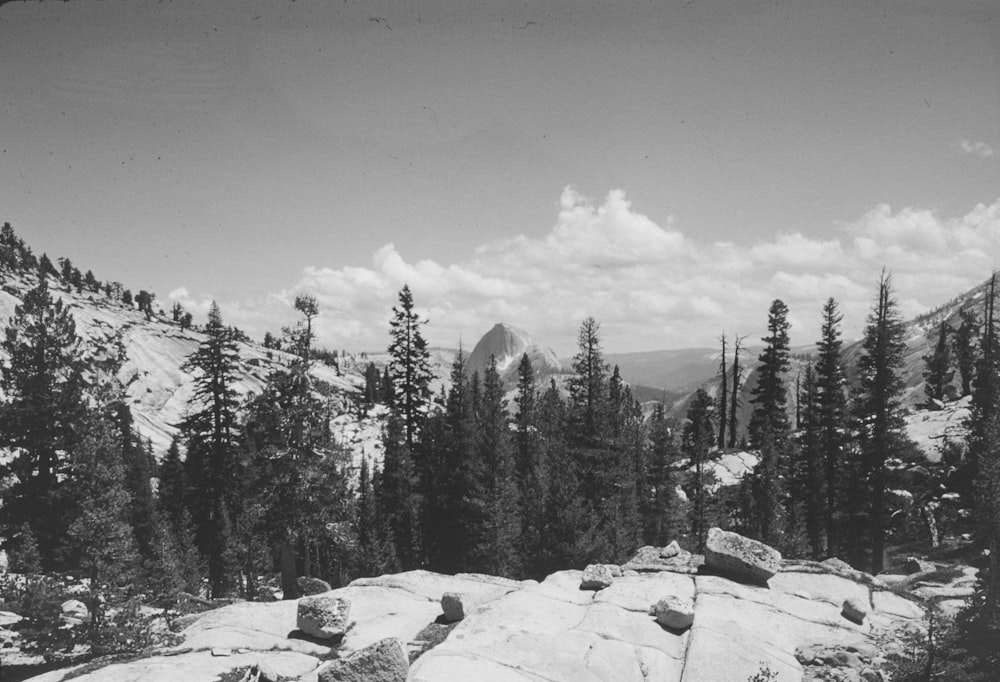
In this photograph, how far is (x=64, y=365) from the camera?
24562 mm

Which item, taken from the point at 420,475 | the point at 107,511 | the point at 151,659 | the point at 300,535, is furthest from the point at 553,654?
the point at 420,475

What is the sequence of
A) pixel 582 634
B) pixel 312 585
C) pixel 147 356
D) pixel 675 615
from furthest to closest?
pixel 147 356
pixel 312 585
pixel 675 615
pixel 582 634

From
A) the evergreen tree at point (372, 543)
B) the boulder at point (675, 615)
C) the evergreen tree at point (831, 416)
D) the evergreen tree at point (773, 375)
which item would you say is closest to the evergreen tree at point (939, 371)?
the evergreen tree at point (773, 375)

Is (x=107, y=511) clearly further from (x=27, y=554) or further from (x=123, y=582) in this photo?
(x=27, y=554)

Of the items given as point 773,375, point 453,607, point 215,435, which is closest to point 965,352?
point 773,375

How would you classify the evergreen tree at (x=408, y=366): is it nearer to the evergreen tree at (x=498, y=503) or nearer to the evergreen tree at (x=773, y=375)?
the evergreen tree at (x=498, y=503)

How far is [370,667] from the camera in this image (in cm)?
1032

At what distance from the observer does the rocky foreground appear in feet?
37.6

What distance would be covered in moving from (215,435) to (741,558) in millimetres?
30046

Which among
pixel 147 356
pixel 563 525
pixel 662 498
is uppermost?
pixel 147 356

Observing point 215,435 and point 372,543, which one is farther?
point 372,543

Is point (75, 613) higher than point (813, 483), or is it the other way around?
point (813, 483)

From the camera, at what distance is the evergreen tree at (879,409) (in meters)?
28.5

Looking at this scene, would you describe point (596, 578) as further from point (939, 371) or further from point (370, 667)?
point (939, 371)
